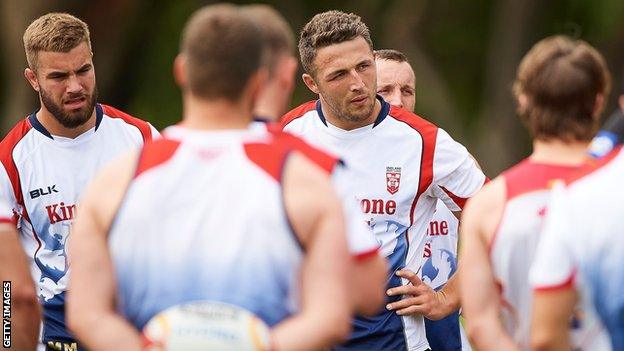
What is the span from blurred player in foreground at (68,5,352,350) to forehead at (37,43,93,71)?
99.3 inches

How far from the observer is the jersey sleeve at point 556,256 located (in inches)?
166

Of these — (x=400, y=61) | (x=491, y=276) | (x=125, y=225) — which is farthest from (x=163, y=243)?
(x=400, y=61)

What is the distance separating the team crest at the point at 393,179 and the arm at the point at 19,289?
1.83 metres

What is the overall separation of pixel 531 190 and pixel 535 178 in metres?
0.05

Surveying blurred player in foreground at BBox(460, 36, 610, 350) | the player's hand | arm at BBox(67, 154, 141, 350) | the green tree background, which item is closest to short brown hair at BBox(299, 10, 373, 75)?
the player's hand

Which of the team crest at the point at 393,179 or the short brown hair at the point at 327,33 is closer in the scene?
the team crest at the point at 393,179

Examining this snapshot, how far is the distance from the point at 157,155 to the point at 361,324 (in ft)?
8.80

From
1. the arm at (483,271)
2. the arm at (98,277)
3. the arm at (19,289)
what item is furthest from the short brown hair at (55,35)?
the arm at (483,271)

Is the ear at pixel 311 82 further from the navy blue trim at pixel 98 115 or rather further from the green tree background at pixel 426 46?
the green tree background at pixel 426 46

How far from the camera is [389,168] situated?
677 cm

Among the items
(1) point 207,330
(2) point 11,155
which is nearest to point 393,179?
(2) point 11,155

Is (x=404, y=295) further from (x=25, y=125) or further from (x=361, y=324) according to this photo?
(x=25, y=125)

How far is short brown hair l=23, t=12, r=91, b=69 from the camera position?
262 inches

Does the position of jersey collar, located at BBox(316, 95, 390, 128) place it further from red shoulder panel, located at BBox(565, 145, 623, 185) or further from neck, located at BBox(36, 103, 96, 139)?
red shoulder panel, located at BBox(565, 145, 623, 185)
